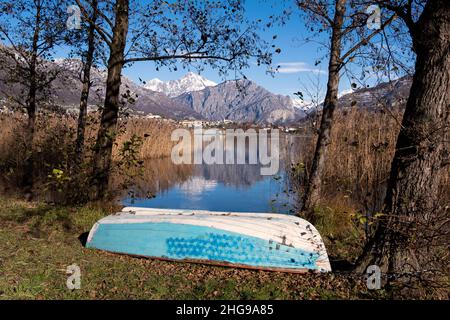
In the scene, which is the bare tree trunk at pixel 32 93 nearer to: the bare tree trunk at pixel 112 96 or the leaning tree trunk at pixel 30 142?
the leaning tree trunk at pixel 30 142

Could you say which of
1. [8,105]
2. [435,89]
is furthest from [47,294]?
[8,105]

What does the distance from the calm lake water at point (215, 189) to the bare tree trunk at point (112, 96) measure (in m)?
1.04

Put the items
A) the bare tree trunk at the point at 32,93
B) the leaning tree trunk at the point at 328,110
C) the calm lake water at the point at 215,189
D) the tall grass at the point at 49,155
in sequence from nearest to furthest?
the leaning tree trunk at the point at 328,110 < the tall grass at the point at 49,155 < the bare tree trunk at the point at 32,93 < the calm lake water at the point at 215,189

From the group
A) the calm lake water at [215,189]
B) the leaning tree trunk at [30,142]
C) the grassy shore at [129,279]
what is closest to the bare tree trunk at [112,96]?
the calm lake water at [215,189]

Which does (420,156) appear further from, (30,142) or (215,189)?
(215,189)

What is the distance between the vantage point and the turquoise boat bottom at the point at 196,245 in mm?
4242

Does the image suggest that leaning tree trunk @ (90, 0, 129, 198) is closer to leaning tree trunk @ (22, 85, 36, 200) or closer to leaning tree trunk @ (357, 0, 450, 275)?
leaning tree trunk @ (22, 85, 36, 200)

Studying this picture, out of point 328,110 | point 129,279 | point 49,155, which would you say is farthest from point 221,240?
point 49,155

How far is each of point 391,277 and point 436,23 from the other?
2.42 metres

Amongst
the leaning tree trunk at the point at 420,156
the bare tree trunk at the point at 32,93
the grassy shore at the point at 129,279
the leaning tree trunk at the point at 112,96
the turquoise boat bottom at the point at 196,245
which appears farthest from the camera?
the bare tree trunk at the point at 32,93

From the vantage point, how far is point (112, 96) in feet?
21.4

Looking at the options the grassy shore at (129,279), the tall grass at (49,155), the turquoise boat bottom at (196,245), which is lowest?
the grassy shore at (129,279)

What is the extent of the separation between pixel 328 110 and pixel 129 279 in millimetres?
4276
